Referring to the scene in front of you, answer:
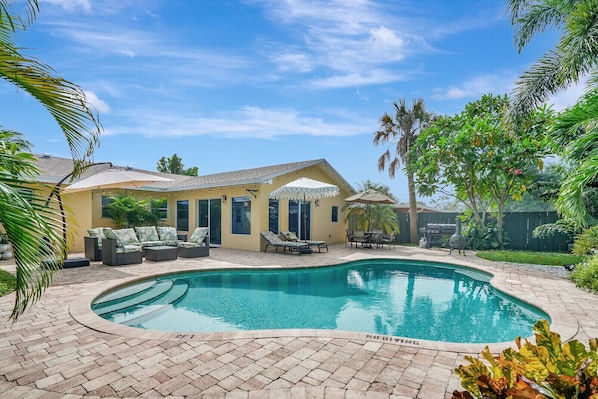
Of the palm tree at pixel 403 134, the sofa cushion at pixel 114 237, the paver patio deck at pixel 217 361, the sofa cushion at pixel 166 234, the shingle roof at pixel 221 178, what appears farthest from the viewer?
the palm tree at pixel 403 134

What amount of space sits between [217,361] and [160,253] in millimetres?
8119

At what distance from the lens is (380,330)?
221 inches

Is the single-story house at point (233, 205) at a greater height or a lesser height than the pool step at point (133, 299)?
greater

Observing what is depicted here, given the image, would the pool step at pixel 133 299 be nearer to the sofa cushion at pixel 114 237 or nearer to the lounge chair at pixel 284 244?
the sofa cushion at pixel 114 237

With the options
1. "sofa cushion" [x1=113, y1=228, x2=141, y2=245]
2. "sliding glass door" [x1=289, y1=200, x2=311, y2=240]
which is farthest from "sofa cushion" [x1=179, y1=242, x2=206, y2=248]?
"sliding glass door" [x1=289, y1=200, x2=311, y2=240]

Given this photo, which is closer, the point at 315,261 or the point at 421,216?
the point at 315,261

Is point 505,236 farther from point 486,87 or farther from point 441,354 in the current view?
point 441,354

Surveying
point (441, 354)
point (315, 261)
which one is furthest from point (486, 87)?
point (441, 354)

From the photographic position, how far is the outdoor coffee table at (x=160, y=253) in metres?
10.8

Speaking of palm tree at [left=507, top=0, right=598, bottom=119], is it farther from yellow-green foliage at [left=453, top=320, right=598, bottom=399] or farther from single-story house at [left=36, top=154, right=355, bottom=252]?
yellow-green foliage at [left=453, top=320, right=598, bottom=399]

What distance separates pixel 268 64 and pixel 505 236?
13.4 metres

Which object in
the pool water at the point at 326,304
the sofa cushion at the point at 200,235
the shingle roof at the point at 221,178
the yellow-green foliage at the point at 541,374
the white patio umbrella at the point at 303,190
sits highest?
the shingle roof at the point at 221,178

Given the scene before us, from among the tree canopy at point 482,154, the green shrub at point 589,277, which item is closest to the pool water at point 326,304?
the green shrub at point 589,277

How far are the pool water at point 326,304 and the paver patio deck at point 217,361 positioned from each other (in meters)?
1.07
